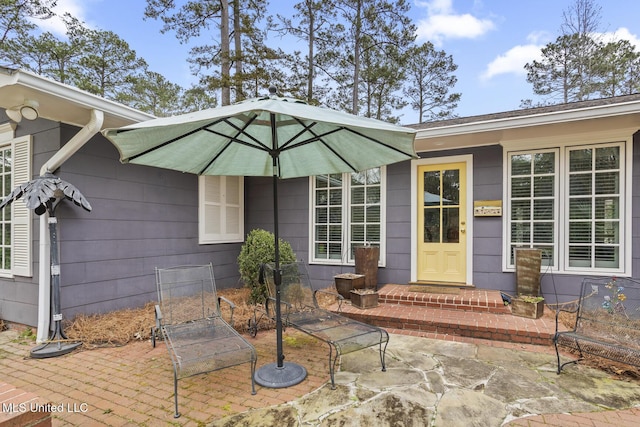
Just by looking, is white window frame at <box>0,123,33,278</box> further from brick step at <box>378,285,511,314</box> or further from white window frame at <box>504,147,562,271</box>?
white window frame at <box>504,147,562,271</box>

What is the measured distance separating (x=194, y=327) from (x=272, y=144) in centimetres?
192

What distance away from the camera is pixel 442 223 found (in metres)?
5.14

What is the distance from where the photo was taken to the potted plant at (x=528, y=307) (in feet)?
13.1

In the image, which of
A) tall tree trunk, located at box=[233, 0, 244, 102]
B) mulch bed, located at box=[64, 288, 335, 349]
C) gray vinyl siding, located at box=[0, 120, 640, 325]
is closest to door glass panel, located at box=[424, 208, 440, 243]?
gray vinyl siding, located at box=[0, 120, 640, 325]

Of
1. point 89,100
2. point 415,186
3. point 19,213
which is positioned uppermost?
point 89,100

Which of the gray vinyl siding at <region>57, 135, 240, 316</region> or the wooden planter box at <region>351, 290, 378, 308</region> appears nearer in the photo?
the gray vinyl siding at <region>57, 135, 240, 316</region>

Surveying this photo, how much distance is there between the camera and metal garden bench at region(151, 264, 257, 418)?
2.50m

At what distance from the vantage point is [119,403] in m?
2.38

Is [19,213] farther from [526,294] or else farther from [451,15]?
[451,15]

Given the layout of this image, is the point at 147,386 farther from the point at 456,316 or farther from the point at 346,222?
the point at 346,222

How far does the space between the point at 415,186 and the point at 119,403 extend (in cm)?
452

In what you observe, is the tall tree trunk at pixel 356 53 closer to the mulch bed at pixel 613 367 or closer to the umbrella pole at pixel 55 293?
the umbrella pole at pixel 55 293

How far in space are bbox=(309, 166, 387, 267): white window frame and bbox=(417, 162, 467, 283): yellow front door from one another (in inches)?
22.0

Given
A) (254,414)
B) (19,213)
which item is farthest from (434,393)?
(19,213)
